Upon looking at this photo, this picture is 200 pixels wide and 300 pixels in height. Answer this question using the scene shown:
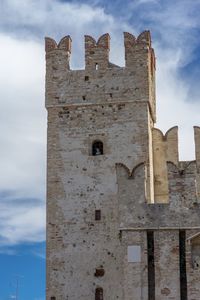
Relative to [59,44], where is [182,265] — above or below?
below

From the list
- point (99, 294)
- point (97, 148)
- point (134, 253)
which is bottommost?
point (99, 294)

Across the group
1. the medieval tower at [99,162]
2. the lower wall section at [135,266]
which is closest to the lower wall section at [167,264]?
the lower wall section at [135,266]

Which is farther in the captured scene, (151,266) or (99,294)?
(99,294)

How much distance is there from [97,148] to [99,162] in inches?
22.9

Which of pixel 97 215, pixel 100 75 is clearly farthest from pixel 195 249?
pixel 100 75

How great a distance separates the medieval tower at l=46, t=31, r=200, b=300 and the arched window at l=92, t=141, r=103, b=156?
0.04 m

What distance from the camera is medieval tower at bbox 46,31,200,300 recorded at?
2425cm

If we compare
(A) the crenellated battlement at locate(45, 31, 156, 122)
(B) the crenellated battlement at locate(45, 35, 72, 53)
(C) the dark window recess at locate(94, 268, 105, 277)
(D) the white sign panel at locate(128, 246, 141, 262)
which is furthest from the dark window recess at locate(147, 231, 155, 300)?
(B) the crenellated battlement at locate(45, 35, 72, 53)

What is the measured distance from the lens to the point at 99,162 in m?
25.9

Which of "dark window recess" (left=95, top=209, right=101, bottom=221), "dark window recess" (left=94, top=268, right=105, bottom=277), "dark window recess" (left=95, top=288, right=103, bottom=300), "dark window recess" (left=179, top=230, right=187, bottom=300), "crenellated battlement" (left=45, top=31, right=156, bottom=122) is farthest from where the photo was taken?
"crenellated battlement" (left=45, top=31, right=156, bottom=122)

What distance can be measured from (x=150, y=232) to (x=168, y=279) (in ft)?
4.67

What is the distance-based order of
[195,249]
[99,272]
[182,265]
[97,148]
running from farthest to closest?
[97,148]
[99,272]
[195,249]
[182,265]

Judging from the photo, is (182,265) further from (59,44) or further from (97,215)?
(59,44)

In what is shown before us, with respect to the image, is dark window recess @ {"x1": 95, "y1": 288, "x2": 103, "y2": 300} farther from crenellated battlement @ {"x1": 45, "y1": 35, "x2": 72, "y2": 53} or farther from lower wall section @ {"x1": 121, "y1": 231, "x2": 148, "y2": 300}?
crenellated battlement @ {"x1": 45, "y1": 35, "x2": 72, "y2": 53}
